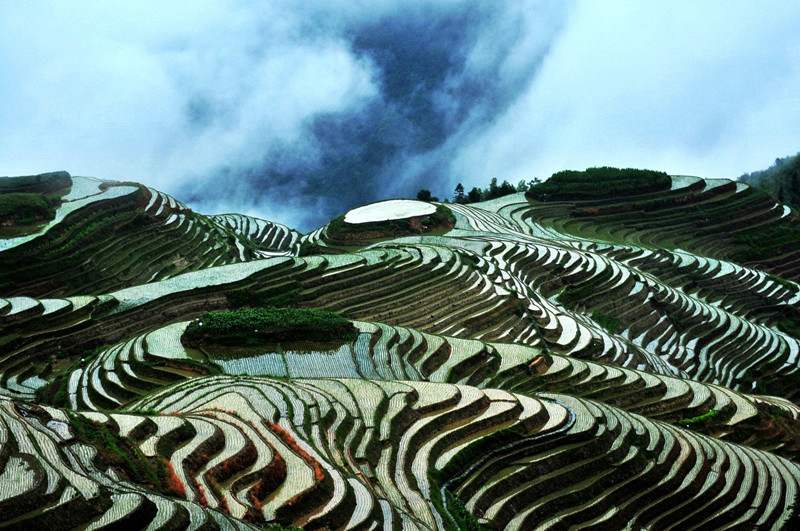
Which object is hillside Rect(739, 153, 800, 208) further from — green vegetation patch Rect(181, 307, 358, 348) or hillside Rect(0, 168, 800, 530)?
green vegetation patch Rect(181, 307, 358, 348)

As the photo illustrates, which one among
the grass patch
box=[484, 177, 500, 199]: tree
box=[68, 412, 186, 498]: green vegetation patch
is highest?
box=[484, 177, 500, 199]: tree

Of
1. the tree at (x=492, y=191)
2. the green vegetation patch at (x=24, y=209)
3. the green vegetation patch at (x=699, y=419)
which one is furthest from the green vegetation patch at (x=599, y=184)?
the green vegetation patch at (x=24, y=209)

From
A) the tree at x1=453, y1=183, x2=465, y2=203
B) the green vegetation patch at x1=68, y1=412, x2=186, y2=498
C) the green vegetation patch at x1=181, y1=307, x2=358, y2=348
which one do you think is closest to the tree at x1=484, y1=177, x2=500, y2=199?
the tree at x1=453, y1=183, x2=465, y2=203

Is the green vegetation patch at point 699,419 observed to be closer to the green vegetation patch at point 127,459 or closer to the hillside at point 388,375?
the hillside at point 388,375

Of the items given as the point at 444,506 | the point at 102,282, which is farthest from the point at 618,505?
the point at 102,282

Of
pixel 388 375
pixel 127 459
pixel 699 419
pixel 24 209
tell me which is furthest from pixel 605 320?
pixel 24 209

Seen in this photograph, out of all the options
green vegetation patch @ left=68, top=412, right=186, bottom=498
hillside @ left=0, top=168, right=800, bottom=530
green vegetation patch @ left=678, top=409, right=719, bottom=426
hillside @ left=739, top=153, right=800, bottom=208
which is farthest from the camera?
hillside @ left=739, top=153, right=800, bottom=208

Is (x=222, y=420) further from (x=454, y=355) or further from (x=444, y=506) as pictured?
(x=454, y=355)
